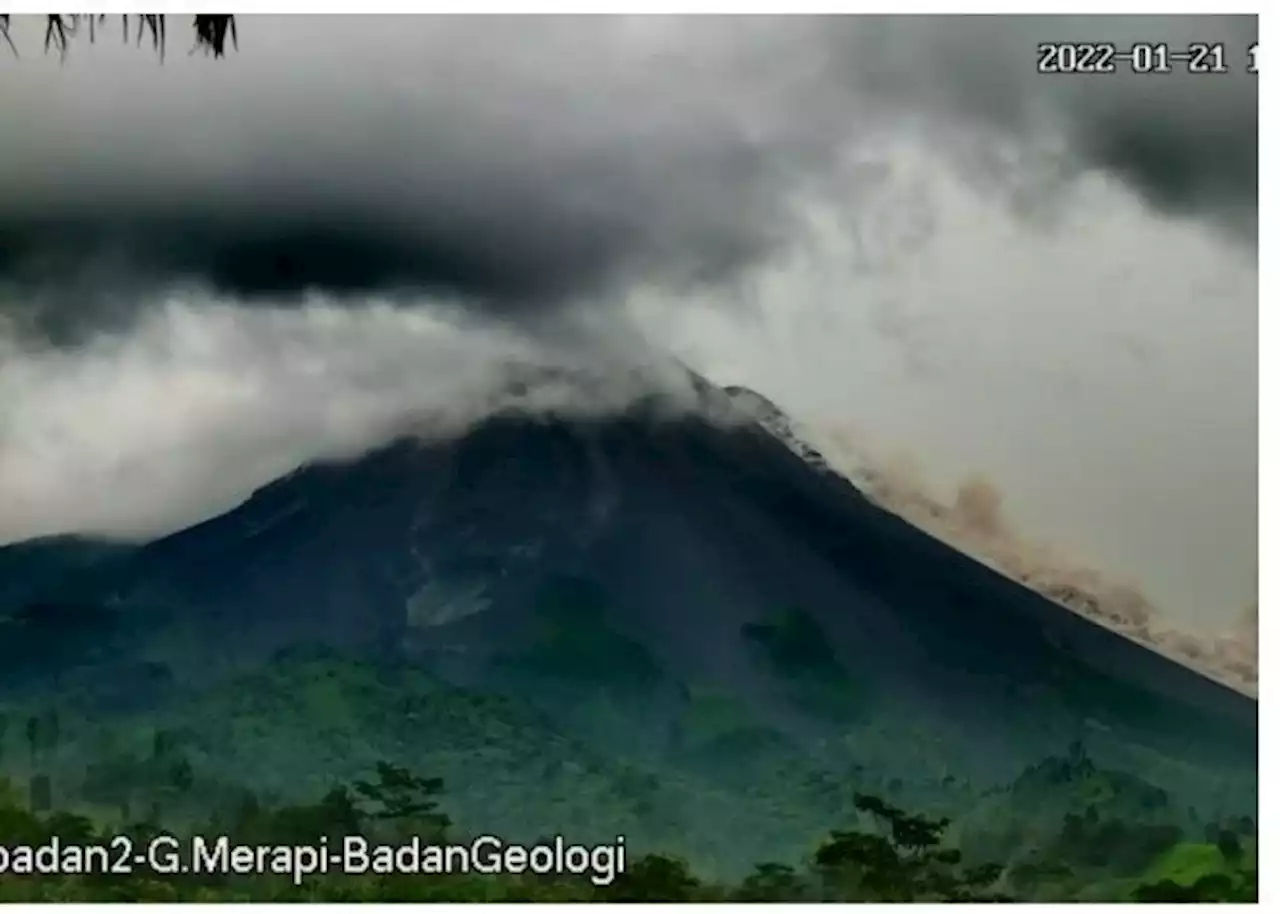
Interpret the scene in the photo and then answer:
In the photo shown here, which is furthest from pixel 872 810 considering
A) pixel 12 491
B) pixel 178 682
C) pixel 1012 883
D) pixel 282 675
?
pixel 12 491

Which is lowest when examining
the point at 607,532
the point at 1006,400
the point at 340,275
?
the point at 607,532

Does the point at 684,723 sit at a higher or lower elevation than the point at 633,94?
lower

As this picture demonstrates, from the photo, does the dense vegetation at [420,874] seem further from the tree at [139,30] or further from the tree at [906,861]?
the tree at [139,30]

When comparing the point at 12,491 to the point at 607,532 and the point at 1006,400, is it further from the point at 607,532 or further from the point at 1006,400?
the point at 1006,400
